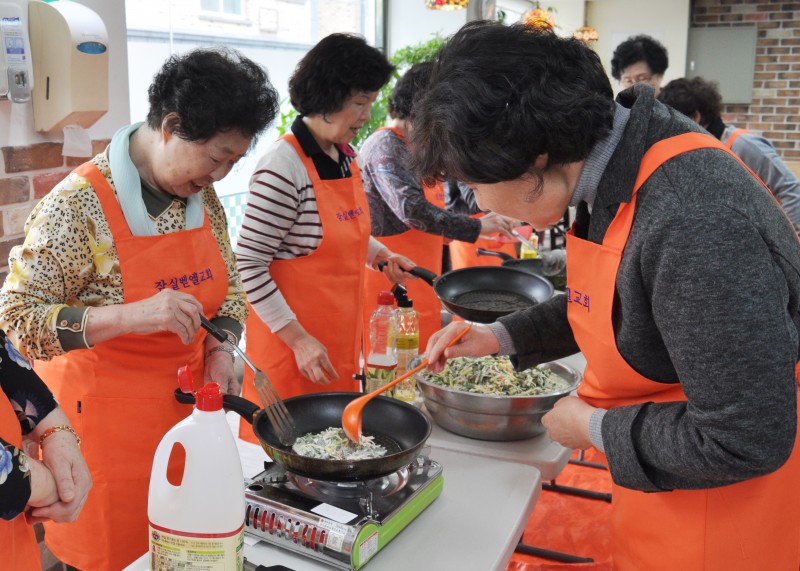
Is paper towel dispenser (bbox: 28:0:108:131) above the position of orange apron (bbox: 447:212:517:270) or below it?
above

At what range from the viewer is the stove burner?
5.10 ft

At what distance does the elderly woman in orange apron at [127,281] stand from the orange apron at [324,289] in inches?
23.5

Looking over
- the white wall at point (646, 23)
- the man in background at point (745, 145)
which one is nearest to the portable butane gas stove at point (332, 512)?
the man in background at point (745, 145)

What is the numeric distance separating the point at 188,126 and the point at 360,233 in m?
1.00

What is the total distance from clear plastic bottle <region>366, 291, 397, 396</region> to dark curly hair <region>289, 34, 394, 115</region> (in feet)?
2.34

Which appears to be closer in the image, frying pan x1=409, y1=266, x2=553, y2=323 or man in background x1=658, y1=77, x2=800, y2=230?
frying pan x1=409, y1=266, x2=553, y2=323

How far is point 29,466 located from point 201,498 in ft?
0.98

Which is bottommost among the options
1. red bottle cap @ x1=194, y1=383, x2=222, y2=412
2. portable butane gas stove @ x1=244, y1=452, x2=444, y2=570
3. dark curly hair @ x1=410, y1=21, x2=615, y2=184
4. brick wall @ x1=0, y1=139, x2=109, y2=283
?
portable butane gas stove @ x1=244, y1=452, x2=444, y2=570

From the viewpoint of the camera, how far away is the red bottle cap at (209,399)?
1.25 metres

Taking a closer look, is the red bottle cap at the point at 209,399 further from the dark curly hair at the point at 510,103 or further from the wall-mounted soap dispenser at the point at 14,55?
the wall-mounted soap dispenser at the point at 14,55

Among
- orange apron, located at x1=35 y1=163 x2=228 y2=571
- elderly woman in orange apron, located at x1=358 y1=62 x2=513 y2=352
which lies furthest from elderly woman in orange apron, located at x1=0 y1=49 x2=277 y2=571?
elderly woman in orange apron, located at x1=358 y1=62 x2=513 y2=352

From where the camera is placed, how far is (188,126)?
1.79 metres

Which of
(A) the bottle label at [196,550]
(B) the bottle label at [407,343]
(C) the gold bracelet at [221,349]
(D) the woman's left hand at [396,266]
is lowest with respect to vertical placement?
(A) the bottle label at [196,550]

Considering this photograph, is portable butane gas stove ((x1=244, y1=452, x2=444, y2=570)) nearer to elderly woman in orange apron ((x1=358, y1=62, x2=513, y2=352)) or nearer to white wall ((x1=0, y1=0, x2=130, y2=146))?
white wall ((x1=0, y1=0, x2=130, y2=146))
